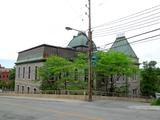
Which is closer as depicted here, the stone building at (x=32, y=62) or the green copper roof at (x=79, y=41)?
the stone building at (x=32, y=62)

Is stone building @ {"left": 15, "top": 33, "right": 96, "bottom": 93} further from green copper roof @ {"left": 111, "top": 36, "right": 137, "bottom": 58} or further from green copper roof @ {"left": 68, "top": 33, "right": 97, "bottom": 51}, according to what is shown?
green copper roof @ {"left": 111, "top": 36, "right": 137, "bottom": 58}

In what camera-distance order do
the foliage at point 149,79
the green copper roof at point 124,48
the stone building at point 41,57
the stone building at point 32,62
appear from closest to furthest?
the foliage at point 149,79 < the stone building at point 32,62 < the stone building at point 41,57 < the green copper roof at point 124,48

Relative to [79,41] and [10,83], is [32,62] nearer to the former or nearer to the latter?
[79,41]

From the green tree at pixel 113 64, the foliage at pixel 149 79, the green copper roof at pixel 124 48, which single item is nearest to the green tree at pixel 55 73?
the green tree at pixel 113 64

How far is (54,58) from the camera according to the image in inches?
2013

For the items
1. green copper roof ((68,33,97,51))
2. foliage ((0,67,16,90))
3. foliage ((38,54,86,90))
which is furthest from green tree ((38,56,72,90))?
foliage ((0,67,16,90))

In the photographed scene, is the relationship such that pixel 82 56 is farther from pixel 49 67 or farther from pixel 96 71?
pixel 49 67

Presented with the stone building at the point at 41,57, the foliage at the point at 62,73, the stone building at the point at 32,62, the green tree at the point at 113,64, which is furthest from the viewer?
the stone building at the point at 41,57

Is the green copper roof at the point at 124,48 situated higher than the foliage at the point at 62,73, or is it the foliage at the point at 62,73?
the green copper roof at the point at 124,48

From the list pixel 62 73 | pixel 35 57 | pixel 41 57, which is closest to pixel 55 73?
pixel 62 73

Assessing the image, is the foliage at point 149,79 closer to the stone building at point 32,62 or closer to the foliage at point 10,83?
the stone building at point 32,62

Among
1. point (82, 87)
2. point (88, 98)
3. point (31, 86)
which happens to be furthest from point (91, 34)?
point (31, 86)

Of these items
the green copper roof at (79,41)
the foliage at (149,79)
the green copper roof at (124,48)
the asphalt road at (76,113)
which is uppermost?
the green copper roof at (79,41)

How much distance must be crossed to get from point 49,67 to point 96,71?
28.8ft
